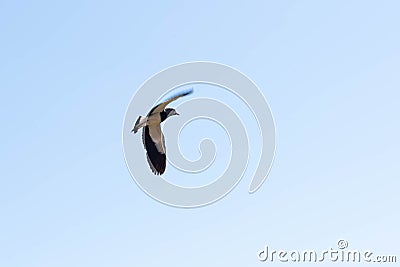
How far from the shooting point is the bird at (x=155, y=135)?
39.2ft

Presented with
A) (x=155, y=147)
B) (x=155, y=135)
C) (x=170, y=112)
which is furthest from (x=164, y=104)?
(x=155, y=147)

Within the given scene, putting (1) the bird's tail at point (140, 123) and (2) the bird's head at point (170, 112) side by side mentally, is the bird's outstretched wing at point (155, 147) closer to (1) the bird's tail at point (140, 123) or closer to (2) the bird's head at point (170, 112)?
(1) the bird's tail at point (140, 123)

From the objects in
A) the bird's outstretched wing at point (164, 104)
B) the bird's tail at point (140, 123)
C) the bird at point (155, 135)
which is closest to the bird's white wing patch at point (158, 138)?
the bird at point (155, 135)

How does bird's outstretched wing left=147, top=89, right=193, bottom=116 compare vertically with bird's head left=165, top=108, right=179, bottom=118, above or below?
below

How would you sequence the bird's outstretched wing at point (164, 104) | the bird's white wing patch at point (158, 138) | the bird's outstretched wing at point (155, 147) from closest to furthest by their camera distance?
the bird's outstretched wing at point (164, 104) → the bird's outstretched wing at point (155, 147) → the bird's white wing patch at point (158, 138)

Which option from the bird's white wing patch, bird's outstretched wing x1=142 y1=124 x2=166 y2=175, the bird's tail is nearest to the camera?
the bird's tail

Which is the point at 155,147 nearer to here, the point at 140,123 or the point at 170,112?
the point at 140,123

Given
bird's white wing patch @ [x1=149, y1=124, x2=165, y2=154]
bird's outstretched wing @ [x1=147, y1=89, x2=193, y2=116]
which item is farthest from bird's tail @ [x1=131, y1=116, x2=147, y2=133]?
bird's white wing patch @ [x1=149, y1=124, x2=165, y2=154]

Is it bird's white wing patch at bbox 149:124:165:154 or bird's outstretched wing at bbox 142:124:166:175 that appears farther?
bird's white wing patch at bbox 149:124:165:154

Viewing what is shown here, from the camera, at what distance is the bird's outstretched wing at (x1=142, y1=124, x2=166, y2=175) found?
476 inches

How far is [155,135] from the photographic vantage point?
40.6ft

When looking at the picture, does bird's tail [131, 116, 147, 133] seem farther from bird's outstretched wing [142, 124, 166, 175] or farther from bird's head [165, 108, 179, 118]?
bird's head [165, 108, 179, 118]

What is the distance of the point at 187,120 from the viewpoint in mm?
12656

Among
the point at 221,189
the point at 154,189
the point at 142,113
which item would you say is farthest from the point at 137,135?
the point at 221,189
